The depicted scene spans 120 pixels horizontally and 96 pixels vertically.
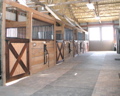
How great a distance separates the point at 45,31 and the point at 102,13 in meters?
8.81

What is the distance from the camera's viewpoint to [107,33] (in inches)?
685

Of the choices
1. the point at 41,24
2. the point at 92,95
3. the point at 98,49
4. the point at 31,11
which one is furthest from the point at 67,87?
the point at 98,49

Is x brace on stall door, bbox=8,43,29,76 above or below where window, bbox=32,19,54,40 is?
below

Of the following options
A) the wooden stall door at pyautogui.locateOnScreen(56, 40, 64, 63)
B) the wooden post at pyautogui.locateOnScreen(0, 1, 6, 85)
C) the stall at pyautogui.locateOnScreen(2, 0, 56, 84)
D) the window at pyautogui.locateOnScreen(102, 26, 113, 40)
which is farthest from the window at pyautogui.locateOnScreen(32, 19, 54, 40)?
the window at pyautogui.locateOnScreen(102, 26, 113, 40)

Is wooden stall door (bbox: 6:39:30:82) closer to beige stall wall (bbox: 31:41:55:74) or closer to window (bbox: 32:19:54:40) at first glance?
beige stall wall (bbox: 31:41:55:74)

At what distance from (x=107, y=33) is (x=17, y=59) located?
15.4m

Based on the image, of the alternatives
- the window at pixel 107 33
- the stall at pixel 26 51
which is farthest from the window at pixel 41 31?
the window at pixel 107 33

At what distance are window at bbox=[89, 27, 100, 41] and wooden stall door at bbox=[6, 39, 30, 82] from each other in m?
14.7

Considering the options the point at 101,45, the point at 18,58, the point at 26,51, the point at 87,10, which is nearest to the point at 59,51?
the point at 26,51

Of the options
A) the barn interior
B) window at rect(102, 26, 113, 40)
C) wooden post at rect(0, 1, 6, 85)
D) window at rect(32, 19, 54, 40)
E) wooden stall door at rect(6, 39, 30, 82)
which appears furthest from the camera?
window at rect(102, 26, 113, 40)

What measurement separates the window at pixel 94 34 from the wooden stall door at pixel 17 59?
48.3ft

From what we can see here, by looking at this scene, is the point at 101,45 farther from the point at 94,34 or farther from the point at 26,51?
the point at 26,51

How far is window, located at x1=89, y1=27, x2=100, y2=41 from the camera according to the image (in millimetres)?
17797

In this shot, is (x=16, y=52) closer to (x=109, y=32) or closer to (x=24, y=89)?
(x=24, y=89)
